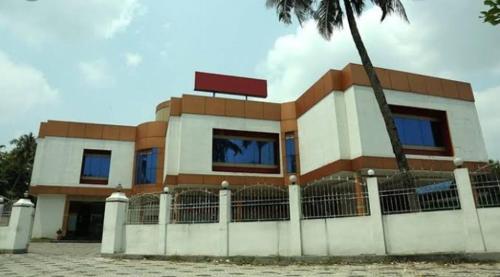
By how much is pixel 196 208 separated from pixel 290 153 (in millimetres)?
10469

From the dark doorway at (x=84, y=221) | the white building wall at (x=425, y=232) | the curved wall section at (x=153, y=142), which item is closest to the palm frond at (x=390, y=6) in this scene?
the white building wall at (x=425, y=232)

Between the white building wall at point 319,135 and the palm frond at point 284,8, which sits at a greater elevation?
the palm frond at point 284,8

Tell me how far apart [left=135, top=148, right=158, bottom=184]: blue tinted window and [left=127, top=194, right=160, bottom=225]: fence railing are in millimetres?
11232

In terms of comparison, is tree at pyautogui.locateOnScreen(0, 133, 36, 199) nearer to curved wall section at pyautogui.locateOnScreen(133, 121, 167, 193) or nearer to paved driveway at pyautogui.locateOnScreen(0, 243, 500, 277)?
curved wall section at pyautogui.locateOnScreen(133, 121, 167, 193)

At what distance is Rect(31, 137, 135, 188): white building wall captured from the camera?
26.9 metres

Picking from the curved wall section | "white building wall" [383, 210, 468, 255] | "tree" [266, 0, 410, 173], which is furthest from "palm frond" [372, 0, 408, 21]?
the curved wall section

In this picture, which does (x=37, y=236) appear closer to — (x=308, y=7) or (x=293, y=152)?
(x=293, y=152)

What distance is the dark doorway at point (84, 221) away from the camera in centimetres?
2802

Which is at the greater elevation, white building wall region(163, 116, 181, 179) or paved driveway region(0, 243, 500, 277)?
white building wall region(163, 116, 181, 179)

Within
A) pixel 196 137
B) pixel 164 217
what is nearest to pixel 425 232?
pixel 164 217

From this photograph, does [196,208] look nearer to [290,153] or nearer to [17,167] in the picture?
[290,153]

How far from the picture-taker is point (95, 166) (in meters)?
28.2

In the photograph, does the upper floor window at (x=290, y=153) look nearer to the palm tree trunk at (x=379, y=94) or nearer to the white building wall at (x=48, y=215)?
the palm tree trunk at (x=379, y=94)

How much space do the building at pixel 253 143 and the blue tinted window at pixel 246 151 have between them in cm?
6
